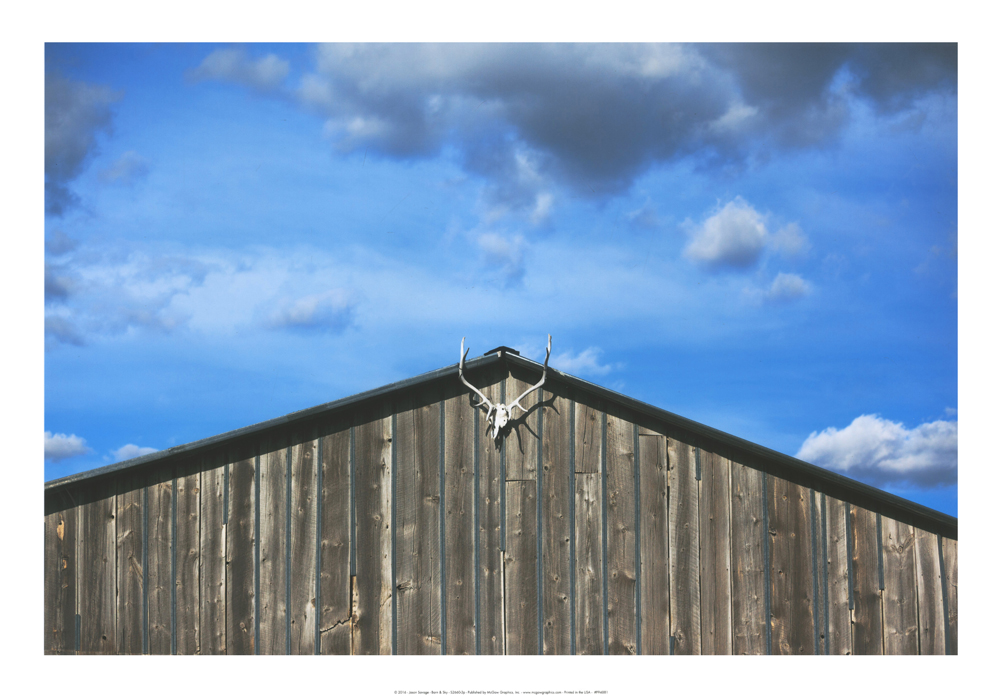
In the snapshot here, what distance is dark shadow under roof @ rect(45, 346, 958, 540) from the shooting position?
4.97 meters

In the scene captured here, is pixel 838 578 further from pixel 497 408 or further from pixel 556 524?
pixel 497 408

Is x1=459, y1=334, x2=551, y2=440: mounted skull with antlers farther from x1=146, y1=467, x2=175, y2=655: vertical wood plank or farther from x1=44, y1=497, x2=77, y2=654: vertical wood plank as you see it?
x1=44, y1=497, x2=77, y2=654: vertical wood plank

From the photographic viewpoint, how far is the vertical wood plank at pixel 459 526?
16.4 feet

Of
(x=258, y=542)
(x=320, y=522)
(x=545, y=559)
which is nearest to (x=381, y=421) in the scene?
(x=320, y=522)

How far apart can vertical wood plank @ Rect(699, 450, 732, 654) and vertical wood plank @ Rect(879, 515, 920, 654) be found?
1168 millimetres

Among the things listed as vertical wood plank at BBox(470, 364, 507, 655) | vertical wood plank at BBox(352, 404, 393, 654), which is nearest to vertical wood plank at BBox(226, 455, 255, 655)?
vertical wood plank at BBox(352, 404, 393, 654)

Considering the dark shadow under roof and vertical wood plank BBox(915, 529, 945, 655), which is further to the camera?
vertical wood plank BBox(915, 529, 945, 655)

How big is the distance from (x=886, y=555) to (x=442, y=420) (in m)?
3.44

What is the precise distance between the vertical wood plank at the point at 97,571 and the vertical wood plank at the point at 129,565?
0.18 ft

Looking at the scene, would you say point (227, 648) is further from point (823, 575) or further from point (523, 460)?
point (823, 575)

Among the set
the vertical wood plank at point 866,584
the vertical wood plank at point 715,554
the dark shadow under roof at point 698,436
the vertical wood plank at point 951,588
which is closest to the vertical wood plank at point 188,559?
the dark shadow under roof at point 698,436

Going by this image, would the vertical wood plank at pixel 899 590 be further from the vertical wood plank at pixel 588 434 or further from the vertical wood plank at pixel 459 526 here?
the vertical wood plank at pixel 459 526

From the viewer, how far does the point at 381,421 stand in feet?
16.8

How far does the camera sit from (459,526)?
5.05m
